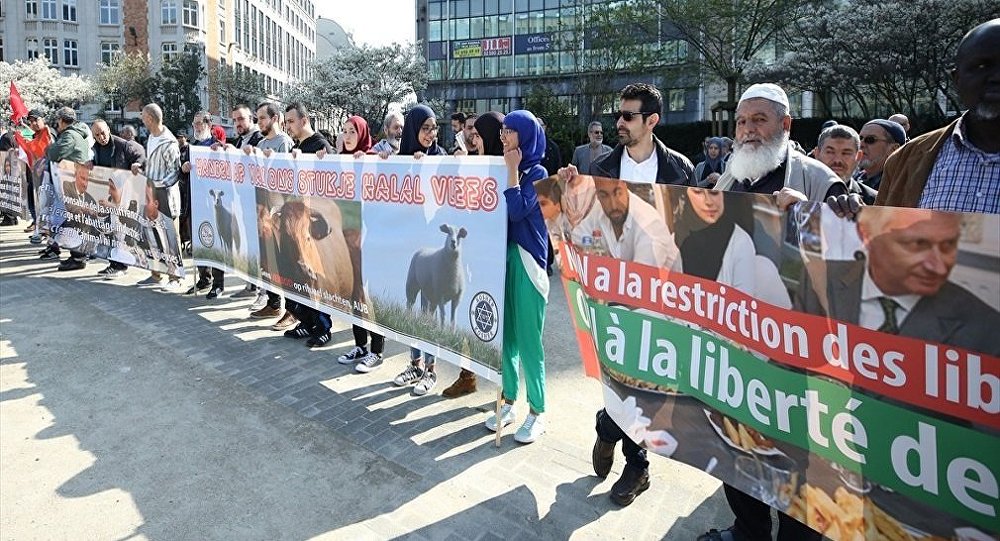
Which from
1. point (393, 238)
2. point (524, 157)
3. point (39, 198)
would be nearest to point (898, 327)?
point (524, 157)

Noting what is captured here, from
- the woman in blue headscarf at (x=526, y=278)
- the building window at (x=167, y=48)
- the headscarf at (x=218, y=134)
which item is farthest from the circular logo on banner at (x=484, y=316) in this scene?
the building window at (x=167, y=48)

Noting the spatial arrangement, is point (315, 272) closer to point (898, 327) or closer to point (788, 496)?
point (788, 496)

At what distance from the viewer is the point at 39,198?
31.4ft

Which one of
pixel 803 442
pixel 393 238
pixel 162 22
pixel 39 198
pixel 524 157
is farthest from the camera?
pixel 162 22

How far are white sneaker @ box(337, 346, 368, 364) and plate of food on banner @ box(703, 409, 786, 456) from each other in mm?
3361

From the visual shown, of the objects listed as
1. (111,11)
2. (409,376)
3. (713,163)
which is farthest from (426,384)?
(111,11)

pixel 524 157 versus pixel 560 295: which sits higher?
pixel 524 157

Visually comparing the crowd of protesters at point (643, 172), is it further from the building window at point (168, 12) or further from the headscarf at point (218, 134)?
the building window at point (168, 12)

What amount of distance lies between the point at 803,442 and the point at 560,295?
583cm

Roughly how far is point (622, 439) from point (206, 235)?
507 cm

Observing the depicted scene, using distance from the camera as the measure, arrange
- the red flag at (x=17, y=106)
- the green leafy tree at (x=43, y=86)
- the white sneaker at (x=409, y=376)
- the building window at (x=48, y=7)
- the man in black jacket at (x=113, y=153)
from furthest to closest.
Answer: the building window at (x=48, y=7) → the green leafy tree at (x=43, y=86) → the red flag at (x=17, y=106) → the man in black jacket at (x=113, y=153) → the white sneaker at (x=409, y=376)

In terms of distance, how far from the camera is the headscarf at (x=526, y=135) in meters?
3.58

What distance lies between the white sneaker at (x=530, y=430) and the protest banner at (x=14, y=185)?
10.8 meters

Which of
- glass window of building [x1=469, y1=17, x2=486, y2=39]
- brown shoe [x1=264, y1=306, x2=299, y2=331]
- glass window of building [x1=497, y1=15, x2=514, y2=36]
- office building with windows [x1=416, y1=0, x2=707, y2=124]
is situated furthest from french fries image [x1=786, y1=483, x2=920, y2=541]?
glass window of building [x1=469, y1=17, x2=486, y2=39]
